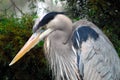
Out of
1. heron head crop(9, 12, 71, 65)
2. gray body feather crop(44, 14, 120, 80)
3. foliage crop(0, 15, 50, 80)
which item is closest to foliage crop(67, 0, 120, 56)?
foliage crop(0, 15, 50, 80)

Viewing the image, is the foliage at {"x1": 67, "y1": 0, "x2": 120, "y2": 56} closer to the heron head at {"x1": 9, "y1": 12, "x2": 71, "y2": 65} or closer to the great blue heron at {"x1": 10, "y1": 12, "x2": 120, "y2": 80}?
the great blue heron at {"x1": 10, "y1": 12, "x2": 120, "y2": 80}

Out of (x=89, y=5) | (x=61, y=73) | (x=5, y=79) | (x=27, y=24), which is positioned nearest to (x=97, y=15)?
(x=89, y=5)

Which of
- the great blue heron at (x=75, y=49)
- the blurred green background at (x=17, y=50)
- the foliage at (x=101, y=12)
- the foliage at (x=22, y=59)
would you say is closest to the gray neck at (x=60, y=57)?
the great blue heron at (x=75, y=49)

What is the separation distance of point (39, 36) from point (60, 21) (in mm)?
225

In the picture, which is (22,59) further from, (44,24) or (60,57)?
(44,24)

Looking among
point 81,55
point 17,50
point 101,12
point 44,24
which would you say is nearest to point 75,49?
point 81,55

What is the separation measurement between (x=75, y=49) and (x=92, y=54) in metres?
0.17

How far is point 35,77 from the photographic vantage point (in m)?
4.99

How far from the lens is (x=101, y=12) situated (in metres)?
6.29

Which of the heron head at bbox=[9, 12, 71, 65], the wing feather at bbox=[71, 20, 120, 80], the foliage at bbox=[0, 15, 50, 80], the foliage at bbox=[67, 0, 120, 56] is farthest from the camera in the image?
the foliage at bbox=[67, 0, 120, 56]

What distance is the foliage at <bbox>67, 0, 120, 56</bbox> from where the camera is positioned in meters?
6.11

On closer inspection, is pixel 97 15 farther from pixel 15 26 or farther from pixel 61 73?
pixel 61 73

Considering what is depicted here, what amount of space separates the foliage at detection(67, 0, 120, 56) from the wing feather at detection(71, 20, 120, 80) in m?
2.00

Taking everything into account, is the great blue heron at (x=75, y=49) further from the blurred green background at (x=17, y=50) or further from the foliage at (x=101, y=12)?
the foliage at (x=101, y=12)
